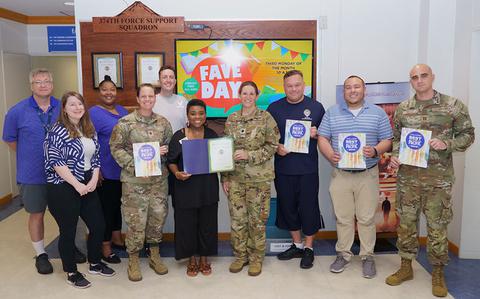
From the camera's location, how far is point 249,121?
133 inches

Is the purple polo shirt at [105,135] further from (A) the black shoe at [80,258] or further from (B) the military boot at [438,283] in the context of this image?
(B) the military boot at [438,283]

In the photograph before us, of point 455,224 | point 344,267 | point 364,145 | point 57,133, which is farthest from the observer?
point 455,224

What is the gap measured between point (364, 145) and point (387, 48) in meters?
1.45

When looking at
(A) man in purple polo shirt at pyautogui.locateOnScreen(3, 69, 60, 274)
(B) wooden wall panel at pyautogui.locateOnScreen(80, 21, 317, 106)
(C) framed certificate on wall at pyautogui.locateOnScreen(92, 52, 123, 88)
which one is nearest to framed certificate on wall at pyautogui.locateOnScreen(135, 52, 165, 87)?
(B) wooden wall panel at pyautogui.locateOnScreen(80, 21, 317, 106)

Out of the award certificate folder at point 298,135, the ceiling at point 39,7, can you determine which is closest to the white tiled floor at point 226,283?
Answer: the award certificate folder at point 298,135

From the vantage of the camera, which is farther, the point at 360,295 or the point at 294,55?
the point at 294,55

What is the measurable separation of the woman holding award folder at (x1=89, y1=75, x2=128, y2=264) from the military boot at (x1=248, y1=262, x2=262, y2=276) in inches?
48.5

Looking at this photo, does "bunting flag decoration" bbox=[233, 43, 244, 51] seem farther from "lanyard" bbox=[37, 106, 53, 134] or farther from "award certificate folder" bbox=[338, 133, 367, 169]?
"lanyard" bbox=[37, 106, 53, 134]

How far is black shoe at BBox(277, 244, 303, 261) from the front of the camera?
381 cm

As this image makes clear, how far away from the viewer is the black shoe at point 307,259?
3631 millimetres

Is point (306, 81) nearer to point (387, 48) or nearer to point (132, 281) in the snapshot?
point (387, 48)

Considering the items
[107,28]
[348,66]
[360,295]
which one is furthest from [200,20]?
[360,295]

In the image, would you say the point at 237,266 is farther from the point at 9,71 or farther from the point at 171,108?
the point at 9,71

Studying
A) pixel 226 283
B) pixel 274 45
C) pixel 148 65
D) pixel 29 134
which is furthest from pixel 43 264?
pixel 274 45
